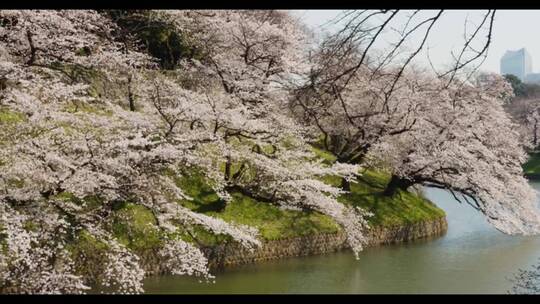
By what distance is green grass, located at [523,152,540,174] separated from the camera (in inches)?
1742

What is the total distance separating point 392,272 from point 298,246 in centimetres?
272

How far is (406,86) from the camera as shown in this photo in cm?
1955

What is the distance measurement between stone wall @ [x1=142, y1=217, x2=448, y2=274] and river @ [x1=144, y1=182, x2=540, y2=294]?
0.29 m

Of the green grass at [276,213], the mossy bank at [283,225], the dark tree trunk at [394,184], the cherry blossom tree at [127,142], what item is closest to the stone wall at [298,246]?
the mossy bank at [283,225]

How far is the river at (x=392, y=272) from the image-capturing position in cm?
1197

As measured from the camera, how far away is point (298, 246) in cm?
1508

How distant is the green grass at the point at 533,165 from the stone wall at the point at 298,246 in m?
29.0

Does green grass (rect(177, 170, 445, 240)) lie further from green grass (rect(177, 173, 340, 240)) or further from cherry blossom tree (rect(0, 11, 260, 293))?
cherry blossom tree (rect(0, 11, 260, 293))

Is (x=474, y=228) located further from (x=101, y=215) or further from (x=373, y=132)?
(x=101, y=215)

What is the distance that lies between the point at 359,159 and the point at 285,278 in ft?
28.9

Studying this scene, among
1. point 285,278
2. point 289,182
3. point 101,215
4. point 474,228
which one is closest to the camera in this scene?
point 101,215

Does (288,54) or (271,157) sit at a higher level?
(288,54)

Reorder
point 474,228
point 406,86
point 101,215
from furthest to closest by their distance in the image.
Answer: point 474,228
point 406,86
point 101,215

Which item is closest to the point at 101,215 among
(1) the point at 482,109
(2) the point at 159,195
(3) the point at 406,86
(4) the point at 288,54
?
(2) the point at 159,195
